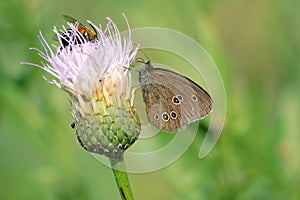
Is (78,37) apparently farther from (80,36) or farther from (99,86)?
(99,86)

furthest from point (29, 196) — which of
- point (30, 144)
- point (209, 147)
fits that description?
point (209, 147)

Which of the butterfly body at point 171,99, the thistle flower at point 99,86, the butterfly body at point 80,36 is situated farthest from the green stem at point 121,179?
the butterfly body at point 80,36

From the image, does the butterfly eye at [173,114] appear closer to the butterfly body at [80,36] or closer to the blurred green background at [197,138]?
the butterfly body at [80,36]

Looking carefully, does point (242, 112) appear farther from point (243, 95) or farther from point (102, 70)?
point (102, 70)

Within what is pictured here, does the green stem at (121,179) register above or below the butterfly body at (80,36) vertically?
below

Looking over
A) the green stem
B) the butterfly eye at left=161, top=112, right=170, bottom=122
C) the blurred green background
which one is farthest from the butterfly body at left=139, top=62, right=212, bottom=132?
the blurred green background

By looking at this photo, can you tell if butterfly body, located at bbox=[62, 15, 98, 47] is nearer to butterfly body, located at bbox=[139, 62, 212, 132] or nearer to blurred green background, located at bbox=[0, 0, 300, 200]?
butterfly body, located at bbox=[139, 62, 212, 132]

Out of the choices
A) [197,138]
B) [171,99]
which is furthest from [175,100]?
[197,138]
